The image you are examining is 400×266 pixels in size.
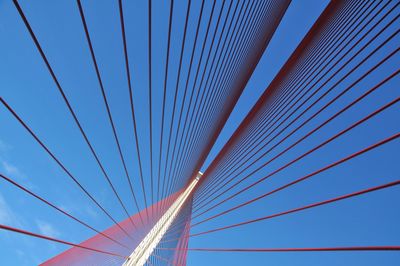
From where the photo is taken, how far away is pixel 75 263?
3.43m

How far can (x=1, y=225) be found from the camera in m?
1.57

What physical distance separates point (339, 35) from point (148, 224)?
6395 mm

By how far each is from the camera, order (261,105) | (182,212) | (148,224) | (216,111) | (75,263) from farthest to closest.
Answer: (182,212), (148,224), (216,111), (261,105), (75,263)

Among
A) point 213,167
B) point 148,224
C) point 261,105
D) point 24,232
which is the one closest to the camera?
point 24,232

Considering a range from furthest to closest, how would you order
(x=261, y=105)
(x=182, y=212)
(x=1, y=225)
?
(x=182, y=212) → (x=261, y=105) → (x=1, y=225)

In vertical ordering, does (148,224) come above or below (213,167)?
below

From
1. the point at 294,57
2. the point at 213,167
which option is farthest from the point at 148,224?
the point at 294,57

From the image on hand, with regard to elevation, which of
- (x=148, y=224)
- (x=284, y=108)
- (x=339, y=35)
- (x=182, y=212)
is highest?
(x=339, y=35)

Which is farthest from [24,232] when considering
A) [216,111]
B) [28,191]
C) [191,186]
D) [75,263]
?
[191,186]

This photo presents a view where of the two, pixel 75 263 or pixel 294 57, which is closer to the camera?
pixel 75 263

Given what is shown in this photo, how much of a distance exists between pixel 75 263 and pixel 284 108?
12.7 feet

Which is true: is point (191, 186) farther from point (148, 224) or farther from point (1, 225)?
point (1, 225)

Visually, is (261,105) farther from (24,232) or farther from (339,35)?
(24,232)

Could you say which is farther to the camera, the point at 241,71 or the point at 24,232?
the point at 241,71
